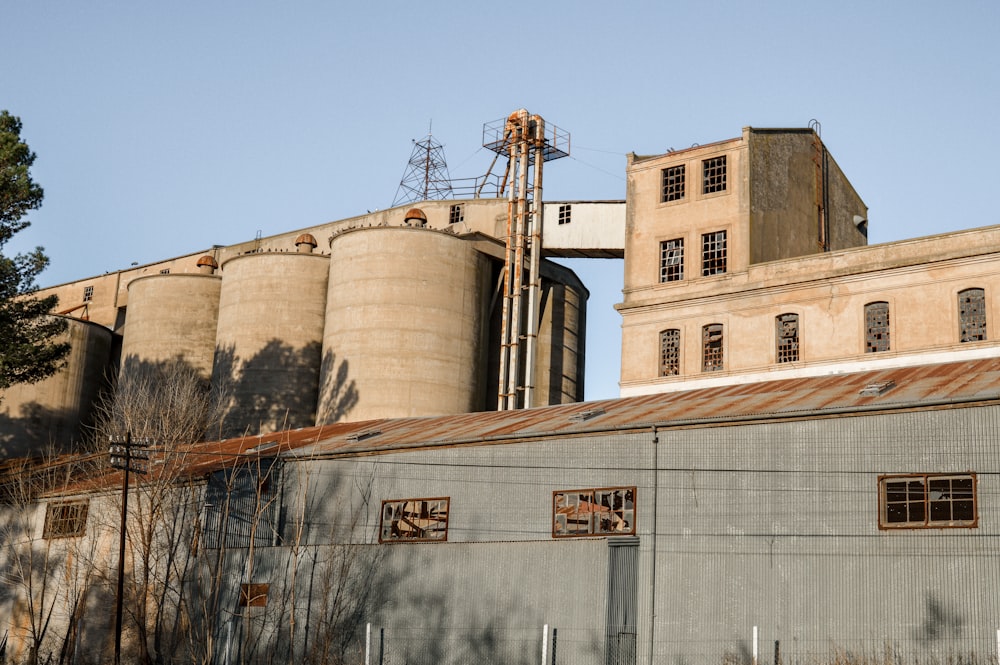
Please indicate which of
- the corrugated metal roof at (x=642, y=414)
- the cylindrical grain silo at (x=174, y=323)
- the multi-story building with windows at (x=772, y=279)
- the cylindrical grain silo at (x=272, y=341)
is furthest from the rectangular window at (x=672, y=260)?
the cylindrical grain silo at (x=174, y=323)

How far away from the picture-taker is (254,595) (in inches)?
1313

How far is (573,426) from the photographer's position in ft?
100

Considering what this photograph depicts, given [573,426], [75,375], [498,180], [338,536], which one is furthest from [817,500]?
[75,375]

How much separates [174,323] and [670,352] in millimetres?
29901

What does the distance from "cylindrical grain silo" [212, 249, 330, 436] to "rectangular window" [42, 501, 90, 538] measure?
13.8 metres

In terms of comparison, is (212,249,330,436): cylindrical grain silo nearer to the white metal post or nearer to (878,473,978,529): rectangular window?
the white metal post

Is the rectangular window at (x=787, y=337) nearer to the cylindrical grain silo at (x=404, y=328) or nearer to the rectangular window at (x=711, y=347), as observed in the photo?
the rectangular window at (x=711, y=347)

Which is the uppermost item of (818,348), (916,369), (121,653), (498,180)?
(498,180)

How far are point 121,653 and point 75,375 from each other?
111ft

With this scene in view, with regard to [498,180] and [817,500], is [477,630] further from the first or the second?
[498,180]

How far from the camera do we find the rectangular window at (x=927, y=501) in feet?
78.4

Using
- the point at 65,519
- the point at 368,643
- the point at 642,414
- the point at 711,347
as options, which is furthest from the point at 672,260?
the point at 65,519

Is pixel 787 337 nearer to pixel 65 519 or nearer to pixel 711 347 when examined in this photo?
pixel 711 347

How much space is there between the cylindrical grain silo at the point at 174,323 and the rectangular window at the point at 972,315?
1497 inches
